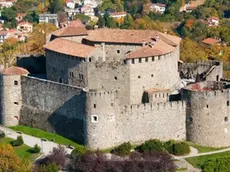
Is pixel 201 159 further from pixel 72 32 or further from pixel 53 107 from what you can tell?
pixel 72 32

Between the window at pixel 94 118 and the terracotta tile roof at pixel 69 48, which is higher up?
the terracotta tile roof at pixel 69 48

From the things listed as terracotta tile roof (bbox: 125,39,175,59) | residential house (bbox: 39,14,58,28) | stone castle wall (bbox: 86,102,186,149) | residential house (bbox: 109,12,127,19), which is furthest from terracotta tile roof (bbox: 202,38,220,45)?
stone castle wall (bbox: 86,102,186,149)

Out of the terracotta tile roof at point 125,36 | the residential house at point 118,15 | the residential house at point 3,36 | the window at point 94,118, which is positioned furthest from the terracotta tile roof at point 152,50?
the residential house at point 118,15

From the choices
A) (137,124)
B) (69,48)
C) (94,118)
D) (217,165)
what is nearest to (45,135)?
(94,118)

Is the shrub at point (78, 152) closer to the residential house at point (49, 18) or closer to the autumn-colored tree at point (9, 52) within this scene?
the autumn-colored tree at point (9, 52)

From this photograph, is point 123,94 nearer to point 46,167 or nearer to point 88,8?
point 46,167

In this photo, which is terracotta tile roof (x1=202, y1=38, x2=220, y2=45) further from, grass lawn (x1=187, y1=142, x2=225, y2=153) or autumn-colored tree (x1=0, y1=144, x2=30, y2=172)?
autumn-colored tree (x1=0, y1=144, x2=30, y2=172)
